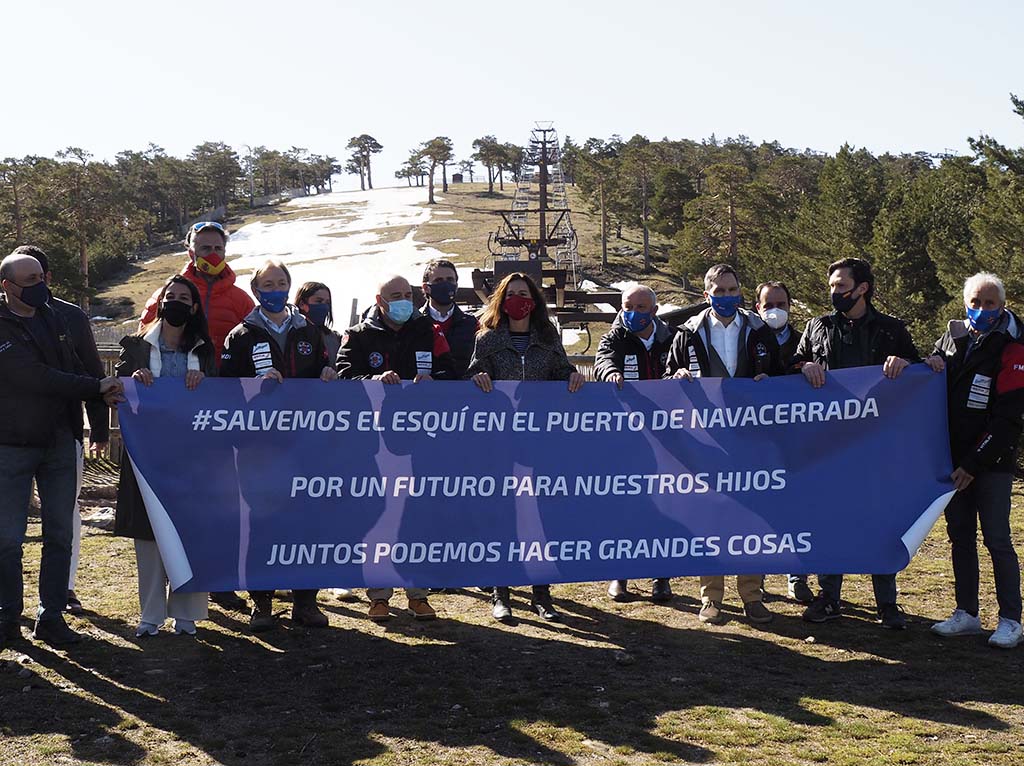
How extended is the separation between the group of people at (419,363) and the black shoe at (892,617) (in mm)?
19

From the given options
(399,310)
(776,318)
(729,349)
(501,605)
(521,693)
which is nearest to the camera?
(521,693)

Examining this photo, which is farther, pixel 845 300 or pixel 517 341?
pixel 517 341

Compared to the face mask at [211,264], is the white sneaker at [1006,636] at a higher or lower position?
lower

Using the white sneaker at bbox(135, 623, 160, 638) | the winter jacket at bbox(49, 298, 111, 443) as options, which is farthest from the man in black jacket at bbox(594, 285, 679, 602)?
the winter jacket at bbox(49, 298, 111, 443)

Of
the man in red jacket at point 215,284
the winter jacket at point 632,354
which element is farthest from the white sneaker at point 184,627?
the winter jacket at point 632,354

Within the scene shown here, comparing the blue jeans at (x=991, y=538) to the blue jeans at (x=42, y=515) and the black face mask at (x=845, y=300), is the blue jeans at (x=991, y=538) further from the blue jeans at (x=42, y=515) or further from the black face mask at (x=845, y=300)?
the blue jeans at (x=42, y=515)

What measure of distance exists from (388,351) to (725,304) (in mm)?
2256

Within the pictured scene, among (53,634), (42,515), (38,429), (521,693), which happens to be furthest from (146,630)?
(521,693)

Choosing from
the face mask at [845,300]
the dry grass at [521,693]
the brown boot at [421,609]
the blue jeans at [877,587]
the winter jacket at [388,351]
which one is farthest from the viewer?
the brown boot at [421,609]

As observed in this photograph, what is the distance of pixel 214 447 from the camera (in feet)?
21.9

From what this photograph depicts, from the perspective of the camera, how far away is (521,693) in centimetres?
592

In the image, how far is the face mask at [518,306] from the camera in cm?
735

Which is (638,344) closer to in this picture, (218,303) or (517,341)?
(517,341)

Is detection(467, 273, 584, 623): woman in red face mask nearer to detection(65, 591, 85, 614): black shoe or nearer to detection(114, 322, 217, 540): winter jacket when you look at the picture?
detection(114, 322, 217, 540): winter jacket
